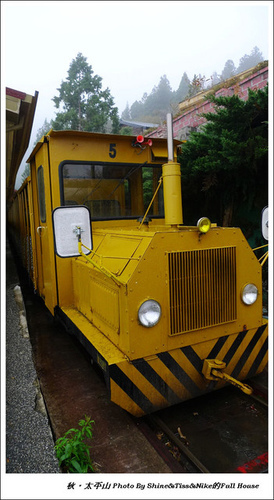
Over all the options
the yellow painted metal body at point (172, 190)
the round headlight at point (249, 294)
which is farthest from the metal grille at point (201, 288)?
the yellow painted metal body at point (172, 190)

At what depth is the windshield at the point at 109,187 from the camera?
3.83 meters

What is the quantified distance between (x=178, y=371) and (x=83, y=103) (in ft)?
75.3

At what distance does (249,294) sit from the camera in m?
2.92

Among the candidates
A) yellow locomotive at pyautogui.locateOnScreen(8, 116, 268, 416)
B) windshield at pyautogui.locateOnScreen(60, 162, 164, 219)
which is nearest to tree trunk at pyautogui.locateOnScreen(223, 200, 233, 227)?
windshield at pyautogui.locateOnScreen(60, 162, 164, 219)

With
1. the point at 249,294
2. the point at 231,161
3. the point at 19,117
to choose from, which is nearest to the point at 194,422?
the point at 249,294

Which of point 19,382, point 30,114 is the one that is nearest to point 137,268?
point 19,382

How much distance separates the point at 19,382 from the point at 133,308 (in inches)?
58.6

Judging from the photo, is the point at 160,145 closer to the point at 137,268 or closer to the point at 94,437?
the point at 137,268

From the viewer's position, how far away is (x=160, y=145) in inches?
165

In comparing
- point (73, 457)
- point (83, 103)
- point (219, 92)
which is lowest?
point (73, 457)

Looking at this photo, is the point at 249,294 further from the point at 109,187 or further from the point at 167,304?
the point at 109,187

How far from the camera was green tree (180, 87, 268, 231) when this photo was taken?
15.6ft

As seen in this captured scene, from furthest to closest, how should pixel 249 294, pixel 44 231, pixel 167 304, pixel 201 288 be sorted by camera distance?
pixel 44 231, pixel 249 294, pixel 201 288, pixel 167 304

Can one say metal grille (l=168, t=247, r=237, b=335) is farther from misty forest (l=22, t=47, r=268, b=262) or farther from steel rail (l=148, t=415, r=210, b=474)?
misty forest (l=22, t=47, r=268, b=262)
